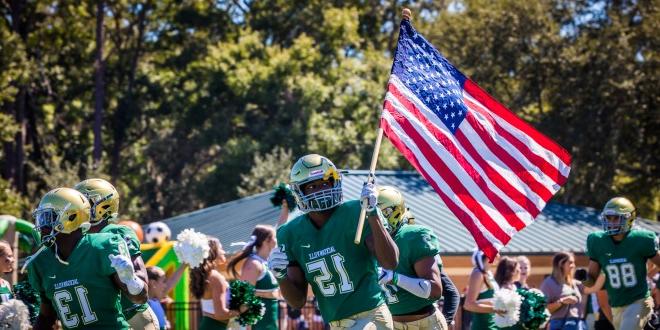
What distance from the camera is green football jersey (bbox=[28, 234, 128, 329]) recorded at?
6996mm

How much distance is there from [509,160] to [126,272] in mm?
3340

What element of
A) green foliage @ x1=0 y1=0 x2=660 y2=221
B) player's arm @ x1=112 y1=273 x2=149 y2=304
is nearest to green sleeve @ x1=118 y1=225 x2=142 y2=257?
player's arm @ x1=112 y1=273 x2=149 y2=304

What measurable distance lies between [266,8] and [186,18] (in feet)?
9.72

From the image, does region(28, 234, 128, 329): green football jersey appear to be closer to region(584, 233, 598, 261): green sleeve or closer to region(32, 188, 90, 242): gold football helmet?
region(32, 188, 90, 242): gold football helmet

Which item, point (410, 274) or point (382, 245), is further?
point (410, 274)

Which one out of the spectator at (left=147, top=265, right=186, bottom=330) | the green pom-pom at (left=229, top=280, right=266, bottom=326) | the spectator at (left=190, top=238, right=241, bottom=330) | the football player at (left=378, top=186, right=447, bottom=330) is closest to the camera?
the football player at (left=378, top=186, right=447, bottom=330)

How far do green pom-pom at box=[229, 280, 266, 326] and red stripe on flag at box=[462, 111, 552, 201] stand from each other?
9.65 feet

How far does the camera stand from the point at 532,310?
11.6 metres

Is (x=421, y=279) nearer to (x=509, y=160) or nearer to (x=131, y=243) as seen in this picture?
(x=509, y=160)

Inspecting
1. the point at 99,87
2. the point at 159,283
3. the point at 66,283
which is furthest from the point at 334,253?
the point at 99,87

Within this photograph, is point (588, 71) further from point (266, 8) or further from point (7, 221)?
point (7, 221)

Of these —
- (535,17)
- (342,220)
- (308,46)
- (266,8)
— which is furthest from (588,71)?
(342,220)

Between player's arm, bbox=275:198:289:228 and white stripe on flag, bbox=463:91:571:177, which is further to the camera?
player's arm, bbox=275:198:289:228

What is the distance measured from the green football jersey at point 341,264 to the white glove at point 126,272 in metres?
1.11
